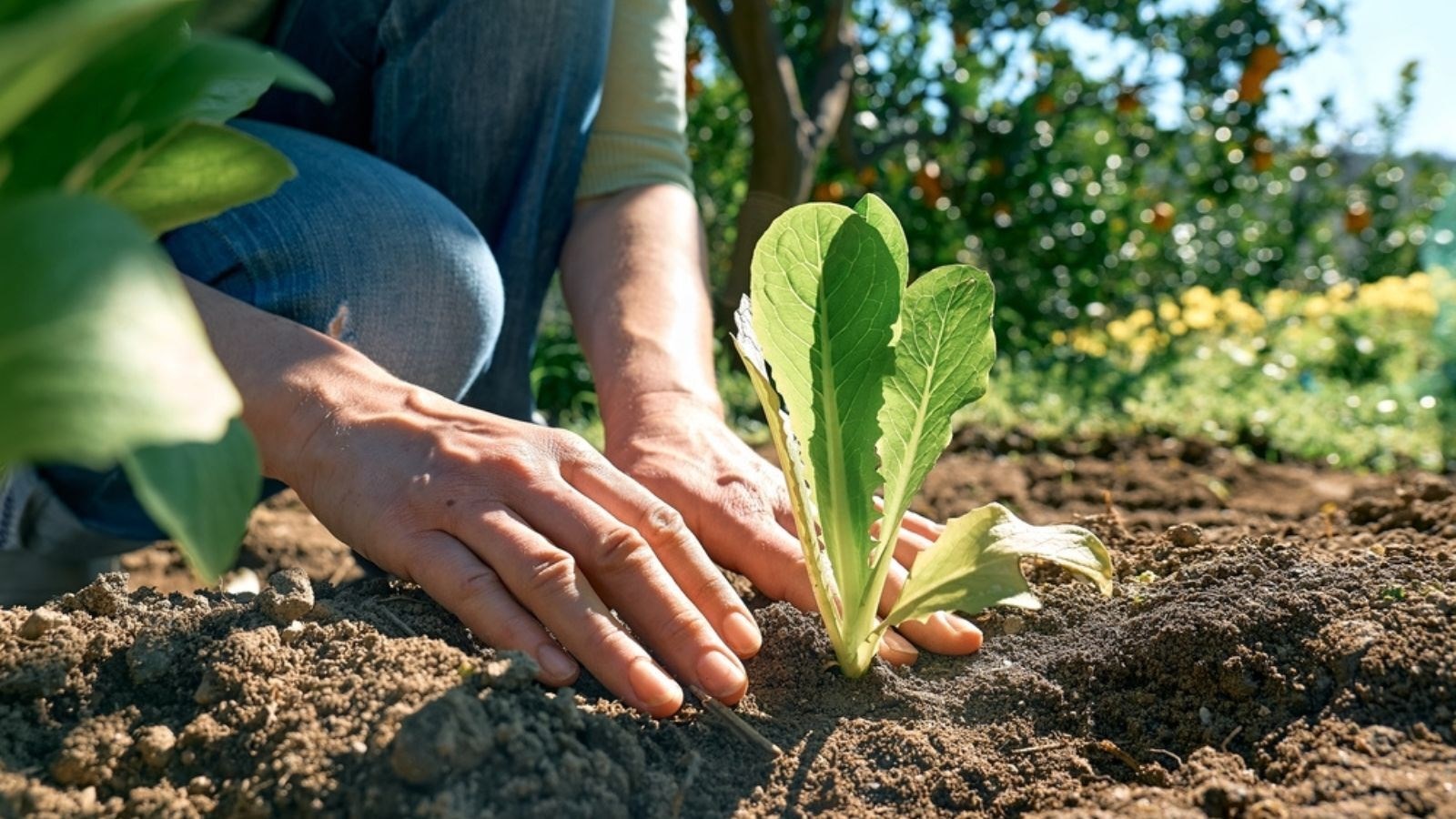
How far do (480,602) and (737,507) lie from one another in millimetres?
385

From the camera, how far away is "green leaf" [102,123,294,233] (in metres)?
0.84

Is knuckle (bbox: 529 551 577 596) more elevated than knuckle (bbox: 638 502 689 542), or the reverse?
knuckle (bbox: 638 502 689 542)

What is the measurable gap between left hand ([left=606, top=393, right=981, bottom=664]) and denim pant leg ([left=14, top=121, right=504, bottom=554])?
427mm

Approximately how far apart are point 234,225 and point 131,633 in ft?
2.96

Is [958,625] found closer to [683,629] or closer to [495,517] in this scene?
[683,629]

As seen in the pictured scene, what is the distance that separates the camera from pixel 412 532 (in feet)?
4.17

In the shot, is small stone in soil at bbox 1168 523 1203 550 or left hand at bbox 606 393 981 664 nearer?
left hand at bbox 606 393 981 664

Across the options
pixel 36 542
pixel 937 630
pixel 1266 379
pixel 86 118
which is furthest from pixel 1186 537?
pixel 1266 379

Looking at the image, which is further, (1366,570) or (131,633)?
(1366,570)

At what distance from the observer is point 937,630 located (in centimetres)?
136

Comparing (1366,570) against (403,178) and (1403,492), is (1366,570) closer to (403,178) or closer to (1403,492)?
(1403,492)

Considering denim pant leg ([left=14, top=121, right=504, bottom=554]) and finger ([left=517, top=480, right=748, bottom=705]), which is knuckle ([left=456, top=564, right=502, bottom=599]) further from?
denim pant leg ([left=14, top=121, right=504, bottom=554])

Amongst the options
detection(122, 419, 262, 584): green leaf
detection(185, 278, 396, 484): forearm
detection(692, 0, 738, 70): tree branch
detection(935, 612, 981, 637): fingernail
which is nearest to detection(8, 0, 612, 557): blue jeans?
detection(185, 278, 396, 484): forearm

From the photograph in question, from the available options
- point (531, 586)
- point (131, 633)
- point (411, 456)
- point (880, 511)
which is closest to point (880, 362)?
point (880, 511)
